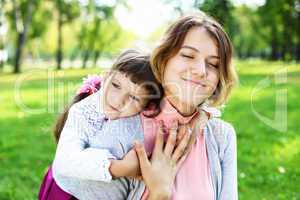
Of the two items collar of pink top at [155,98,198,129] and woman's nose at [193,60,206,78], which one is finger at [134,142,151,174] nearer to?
collar of pink top at [155,98,198,129]

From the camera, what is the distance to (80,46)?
44.5 m

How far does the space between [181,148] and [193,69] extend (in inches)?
15.0

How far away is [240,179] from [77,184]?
9.32 ft

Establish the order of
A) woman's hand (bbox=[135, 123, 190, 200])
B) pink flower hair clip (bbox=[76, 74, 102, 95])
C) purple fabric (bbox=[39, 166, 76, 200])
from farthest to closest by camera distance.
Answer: pink flower hair clip (bbox=[76, 74, 102, 95])
purple fabric (bbox=[39, 166, 76, 200])
woman's hand (bbox=[135, 123, 190, 200])

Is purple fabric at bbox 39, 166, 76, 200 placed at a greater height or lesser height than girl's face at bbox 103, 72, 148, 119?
lesser

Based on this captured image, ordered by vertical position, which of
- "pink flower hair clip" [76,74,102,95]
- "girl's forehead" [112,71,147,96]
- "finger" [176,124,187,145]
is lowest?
"finger" [176,124,187,145]

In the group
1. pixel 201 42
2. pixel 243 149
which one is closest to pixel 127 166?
pixel 201 42

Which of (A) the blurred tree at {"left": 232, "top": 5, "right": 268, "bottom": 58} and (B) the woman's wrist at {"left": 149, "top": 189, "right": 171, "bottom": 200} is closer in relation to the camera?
(B) the woman's wrist at {"left": 149, "top": 189, "right": 171, "bottom": 200}

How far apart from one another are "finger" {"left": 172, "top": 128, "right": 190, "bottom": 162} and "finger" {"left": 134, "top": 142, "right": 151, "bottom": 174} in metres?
0.17

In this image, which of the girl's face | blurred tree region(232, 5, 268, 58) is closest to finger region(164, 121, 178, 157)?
the girl's face

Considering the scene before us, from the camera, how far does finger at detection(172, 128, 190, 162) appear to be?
2.42 m

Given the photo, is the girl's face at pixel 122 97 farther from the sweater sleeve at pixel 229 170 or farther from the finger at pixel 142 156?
the sweater sleeve at pixel 229 170

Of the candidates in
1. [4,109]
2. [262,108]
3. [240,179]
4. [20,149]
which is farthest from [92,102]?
[4,109]

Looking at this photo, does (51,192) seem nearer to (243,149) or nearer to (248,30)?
(243,149)
